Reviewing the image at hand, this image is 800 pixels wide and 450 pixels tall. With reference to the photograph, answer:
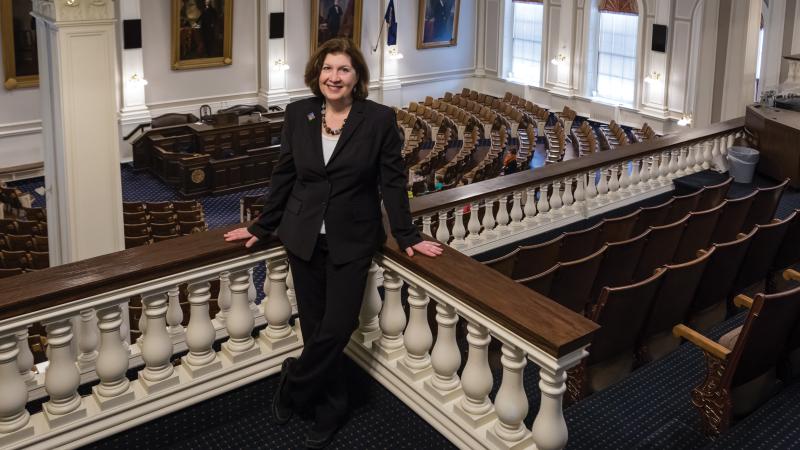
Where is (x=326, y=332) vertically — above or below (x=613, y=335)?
above

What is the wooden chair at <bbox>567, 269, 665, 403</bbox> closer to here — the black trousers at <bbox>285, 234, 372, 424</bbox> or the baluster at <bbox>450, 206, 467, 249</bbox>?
the black trousers at <bbox>285, 234, 372, 424</bbox>

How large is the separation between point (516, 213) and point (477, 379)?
4066mm

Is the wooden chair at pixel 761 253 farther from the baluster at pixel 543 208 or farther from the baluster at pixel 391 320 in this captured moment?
the baluster at pixel 391 320

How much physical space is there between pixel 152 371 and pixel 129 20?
1347cm

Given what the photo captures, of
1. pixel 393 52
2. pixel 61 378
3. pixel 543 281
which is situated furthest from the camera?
pixel 393 52

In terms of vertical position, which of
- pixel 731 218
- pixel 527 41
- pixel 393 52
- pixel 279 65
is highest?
pixel 527 41

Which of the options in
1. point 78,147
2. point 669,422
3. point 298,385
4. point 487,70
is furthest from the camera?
point 487,70

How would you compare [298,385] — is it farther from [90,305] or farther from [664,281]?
[664,281]

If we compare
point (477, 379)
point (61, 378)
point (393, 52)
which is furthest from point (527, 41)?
point (61, 378)

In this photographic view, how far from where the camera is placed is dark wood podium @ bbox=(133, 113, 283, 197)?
1482 cm

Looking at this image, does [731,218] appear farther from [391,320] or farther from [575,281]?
[391,320]

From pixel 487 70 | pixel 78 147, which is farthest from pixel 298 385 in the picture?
pixel 487 70

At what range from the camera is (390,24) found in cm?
1969

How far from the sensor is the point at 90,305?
10.2 ft
